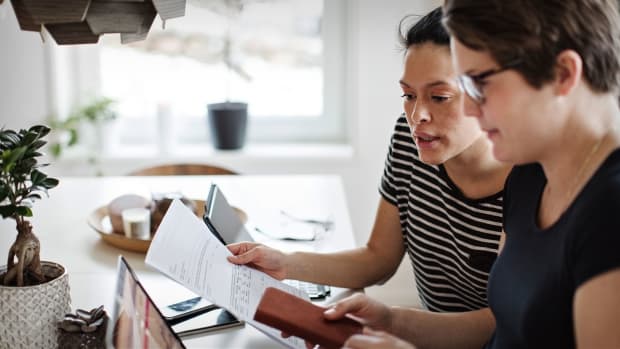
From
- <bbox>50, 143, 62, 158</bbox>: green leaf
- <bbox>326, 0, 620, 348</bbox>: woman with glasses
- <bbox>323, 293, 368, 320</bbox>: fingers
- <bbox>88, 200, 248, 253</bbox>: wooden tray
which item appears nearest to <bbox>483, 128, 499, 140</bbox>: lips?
<bbox>326, 0, 620, 348</bbox>: woman with glasses

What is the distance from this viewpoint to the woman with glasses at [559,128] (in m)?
0.92

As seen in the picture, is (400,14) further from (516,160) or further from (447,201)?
(516,160)

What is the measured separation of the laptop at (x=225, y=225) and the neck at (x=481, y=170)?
0.36m

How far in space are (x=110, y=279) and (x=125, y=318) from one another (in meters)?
0.52

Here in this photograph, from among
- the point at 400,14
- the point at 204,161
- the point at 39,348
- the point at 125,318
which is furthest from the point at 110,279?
the point at 400,14

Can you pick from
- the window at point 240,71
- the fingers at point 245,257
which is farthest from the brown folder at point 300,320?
the window at point 240,71

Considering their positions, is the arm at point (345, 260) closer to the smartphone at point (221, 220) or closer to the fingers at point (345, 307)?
the smartphone at point (221, 220)

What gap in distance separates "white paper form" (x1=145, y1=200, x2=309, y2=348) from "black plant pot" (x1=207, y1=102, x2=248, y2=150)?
1.61 m

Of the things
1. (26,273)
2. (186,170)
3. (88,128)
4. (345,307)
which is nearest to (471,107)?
(345,307)

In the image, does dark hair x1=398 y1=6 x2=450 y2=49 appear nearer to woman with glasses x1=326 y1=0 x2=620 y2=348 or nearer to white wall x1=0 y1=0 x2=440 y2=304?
woman with glasses x1=326 y1=0 x2=620 y2=348

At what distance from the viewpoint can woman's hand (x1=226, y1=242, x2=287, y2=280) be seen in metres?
1.46

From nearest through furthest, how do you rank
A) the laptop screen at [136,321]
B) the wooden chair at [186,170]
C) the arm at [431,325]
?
the laptop screen at [136,321] → the arm at [431,325] → the wooden chair at [186,170]

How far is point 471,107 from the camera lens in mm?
1033

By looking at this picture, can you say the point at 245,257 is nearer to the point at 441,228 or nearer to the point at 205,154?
the point at 441,228
